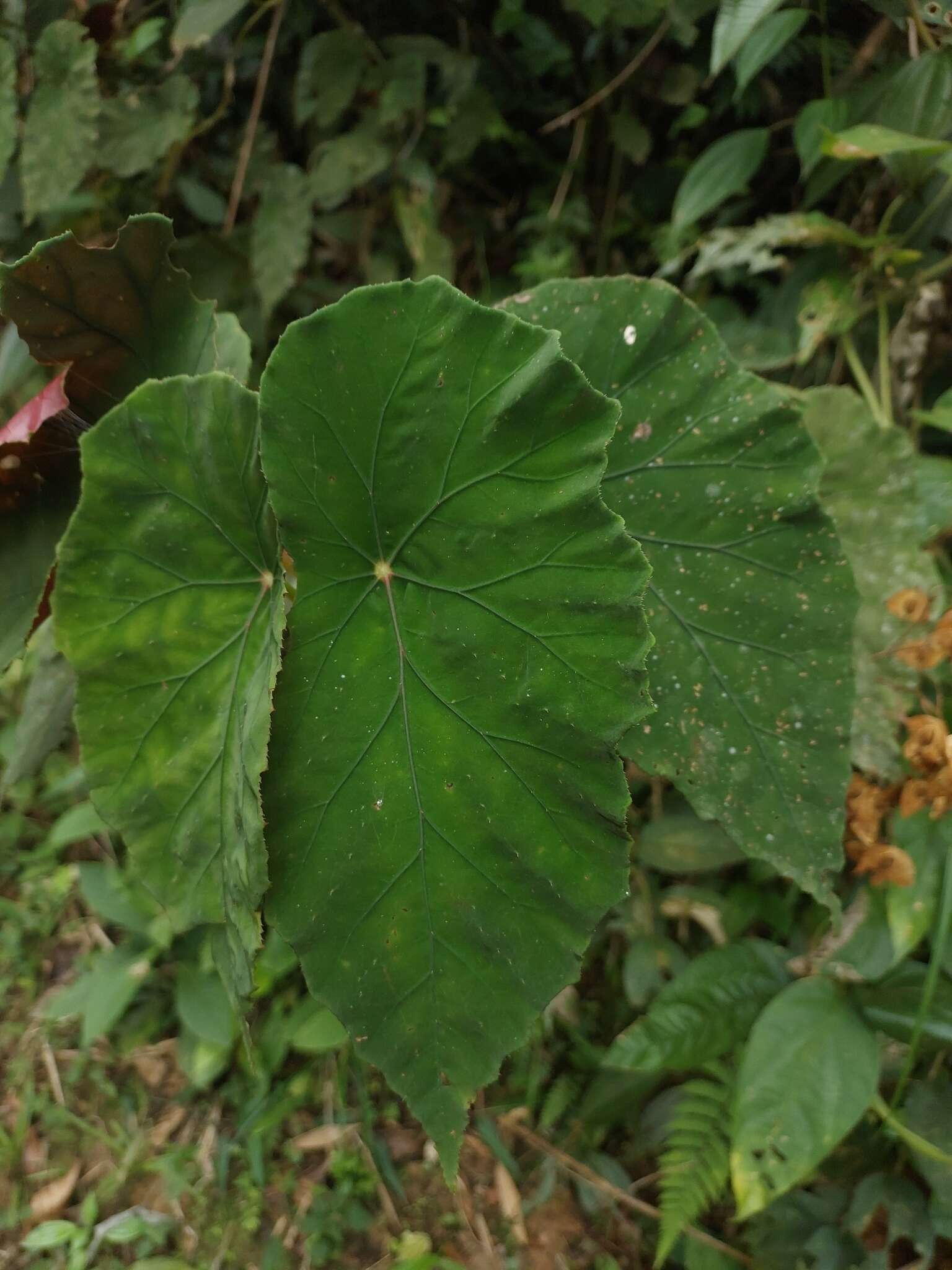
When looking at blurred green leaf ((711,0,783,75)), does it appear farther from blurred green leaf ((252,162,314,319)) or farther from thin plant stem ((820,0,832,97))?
blurred green leaf ((252,162,314,319))

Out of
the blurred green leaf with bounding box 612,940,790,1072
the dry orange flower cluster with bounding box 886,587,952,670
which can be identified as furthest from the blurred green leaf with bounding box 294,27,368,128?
the blurred green leaf with bounding box 612,940,790,1072

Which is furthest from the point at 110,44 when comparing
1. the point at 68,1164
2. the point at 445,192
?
the point at 68,1164

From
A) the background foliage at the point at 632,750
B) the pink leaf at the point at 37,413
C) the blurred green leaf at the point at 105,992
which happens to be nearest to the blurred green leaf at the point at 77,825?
the background foliage at the point at 632,750

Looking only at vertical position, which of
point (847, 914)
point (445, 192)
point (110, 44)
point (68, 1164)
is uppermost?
point (110, 44)

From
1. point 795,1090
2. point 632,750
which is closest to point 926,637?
point 632,750

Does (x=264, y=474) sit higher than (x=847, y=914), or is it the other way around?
(x=264, y=474)

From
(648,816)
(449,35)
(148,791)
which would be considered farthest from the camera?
(449,35)

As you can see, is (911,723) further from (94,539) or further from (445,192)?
(445,192)
